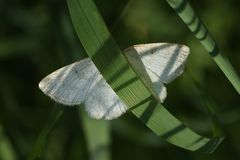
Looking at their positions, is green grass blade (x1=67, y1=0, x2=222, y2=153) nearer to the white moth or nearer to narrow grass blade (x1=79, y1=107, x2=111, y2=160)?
the white moth

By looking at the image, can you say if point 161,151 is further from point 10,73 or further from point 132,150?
point 10,73

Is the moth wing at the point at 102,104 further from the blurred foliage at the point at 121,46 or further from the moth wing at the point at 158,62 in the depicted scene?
the blurred foliage at the point at 121,46

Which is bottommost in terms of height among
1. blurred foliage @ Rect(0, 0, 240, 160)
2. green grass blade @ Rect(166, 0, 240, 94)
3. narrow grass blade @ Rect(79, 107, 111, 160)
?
blurred foliage @ Rect(0, 0, 240, 160)

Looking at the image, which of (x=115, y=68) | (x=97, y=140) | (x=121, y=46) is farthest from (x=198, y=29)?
(x=121, y=46)

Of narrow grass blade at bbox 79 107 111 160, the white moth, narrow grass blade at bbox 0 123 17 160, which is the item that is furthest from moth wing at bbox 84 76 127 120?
narrow grass blade at bbox 0 123 17 160

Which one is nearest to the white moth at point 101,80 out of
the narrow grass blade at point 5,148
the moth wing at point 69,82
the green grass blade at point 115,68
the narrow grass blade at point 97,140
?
the moth wing at point 69,82
